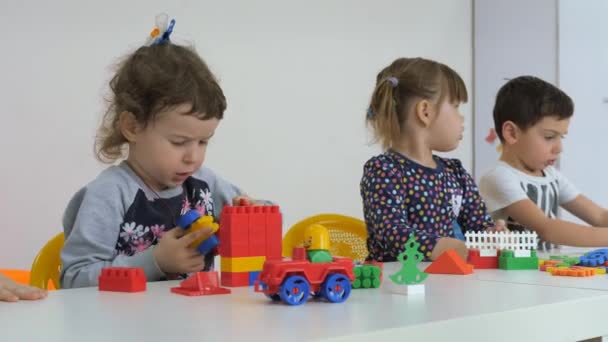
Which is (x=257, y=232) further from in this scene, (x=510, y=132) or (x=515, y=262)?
(x=510, y=132)

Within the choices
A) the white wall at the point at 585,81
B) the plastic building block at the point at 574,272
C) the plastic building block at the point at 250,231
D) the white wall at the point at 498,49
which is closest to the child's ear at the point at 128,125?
the plastic building block at the point at 250,231

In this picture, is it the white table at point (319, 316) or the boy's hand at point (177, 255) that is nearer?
the white table at point (319, 316)

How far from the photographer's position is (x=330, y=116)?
10.8 feet

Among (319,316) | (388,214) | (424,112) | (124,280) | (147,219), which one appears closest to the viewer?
(319,316)

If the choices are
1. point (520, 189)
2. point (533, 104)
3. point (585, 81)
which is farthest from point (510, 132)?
point (585, 81)

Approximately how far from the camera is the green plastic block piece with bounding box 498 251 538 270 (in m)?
1.33

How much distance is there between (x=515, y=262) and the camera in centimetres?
133

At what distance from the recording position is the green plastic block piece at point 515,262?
133 centimetres

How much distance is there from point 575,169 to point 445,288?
289cm

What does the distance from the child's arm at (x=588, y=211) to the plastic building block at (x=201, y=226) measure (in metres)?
1.42

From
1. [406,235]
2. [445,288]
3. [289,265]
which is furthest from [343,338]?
[406,235]

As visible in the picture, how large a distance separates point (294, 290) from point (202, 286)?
0.50 ft

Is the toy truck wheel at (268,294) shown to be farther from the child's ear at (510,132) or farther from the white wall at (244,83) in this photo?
the white wall at (244,83)

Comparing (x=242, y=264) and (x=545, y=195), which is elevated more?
(x=545, y=195)
